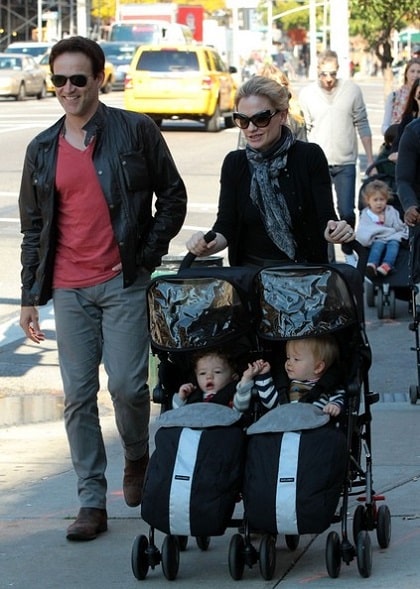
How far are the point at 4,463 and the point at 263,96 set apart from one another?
2869 millimetres

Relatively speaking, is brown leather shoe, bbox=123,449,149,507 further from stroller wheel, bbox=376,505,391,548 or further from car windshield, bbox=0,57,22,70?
car windshield, bbox=0,57,22,70

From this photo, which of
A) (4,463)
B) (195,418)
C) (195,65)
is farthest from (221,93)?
(195,418)

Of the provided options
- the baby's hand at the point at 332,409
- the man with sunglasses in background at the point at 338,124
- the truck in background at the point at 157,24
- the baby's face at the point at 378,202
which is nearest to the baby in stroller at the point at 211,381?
the baby's hand at the point at 332,409

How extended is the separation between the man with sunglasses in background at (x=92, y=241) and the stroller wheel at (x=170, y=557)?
770 millimetres

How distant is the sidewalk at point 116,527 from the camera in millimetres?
5426

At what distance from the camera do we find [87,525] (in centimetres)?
604

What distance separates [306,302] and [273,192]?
0.59 metres

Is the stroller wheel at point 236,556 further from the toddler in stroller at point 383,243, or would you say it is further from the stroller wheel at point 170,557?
the toddler in stroller at point 383,243

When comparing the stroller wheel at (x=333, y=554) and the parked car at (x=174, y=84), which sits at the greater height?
the parked car at (x=174, y=84)

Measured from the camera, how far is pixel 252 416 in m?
5.48

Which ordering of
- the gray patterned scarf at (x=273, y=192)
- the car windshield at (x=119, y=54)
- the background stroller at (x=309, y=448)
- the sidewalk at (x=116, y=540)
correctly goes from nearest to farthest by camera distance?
the background stroller at (x=309, y=448) → the sidewalk at (x=116, y=540) → the gray patterned scarf at (x=273, y=192) → the car windshield at (x=119, y=54)

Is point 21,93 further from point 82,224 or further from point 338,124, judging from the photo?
point 82,224

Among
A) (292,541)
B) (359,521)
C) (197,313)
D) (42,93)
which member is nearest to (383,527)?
(359,521)

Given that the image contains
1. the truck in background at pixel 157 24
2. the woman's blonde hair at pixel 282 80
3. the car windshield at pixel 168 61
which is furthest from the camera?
the truck in background at pixel 157 24
